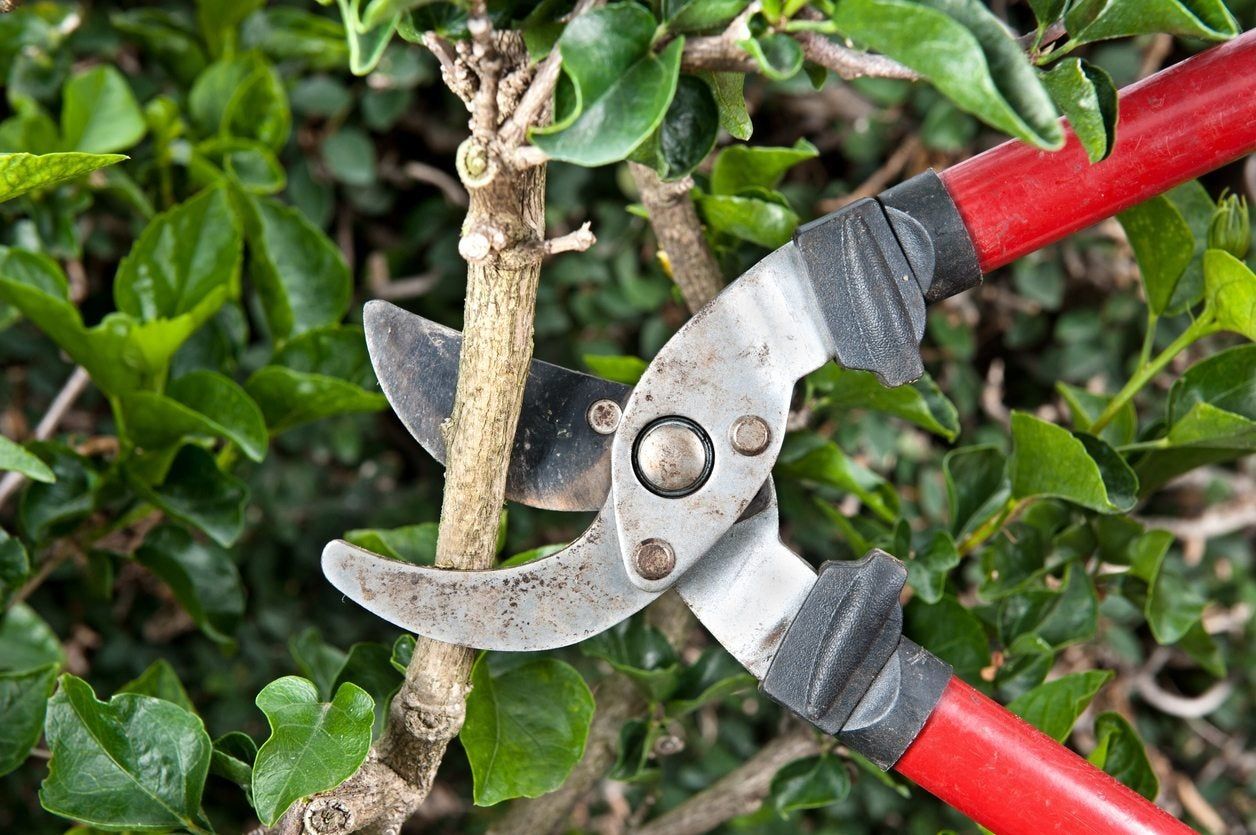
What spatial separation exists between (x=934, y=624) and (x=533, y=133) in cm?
52

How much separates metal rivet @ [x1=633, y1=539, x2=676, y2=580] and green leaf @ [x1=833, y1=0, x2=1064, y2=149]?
30cm

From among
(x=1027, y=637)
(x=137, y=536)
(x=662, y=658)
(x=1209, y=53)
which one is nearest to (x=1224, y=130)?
(x=1209, y=53)

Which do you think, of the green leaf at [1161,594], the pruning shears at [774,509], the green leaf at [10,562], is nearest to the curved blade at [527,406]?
the pruning shears at [774,509]

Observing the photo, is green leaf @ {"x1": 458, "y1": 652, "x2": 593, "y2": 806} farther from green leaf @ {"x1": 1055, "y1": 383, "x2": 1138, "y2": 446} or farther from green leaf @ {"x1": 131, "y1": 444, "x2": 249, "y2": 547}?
green leaf @ {"x1": 1055, "y1": 383, "x2": 1138, "y2": 446}

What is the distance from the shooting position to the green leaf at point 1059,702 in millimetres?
738

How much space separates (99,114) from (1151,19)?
0.84 m

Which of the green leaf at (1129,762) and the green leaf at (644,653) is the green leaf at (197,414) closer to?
the green leaf at (644,653)

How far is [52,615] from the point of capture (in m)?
1.12

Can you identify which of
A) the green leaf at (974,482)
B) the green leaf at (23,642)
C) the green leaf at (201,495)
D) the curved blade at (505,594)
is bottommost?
the green leaf at (23,642)

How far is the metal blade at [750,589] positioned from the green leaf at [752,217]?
19cm

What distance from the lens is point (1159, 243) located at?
0.77 metres

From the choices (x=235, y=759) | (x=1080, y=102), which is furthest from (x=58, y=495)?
(x=1080, y=102)

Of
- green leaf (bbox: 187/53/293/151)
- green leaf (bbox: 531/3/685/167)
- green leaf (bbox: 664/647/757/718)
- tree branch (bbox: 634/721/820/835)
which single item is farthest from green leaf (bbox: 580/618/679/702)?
green leaf (bbox: 187/53/293/151)

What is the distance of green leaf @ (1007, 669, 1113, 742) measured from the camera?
0.74m
